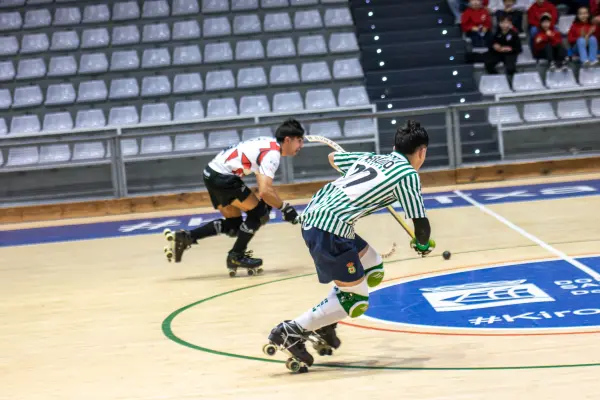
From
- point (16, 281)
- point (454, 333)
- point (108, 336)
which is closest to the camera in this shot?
point (454, 333)

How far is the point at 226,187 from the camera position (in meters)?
10.4

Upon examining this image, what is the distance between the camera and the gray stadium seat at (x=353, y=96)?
19094 millimetres

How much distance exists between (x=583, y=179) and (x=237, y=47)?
298 inches

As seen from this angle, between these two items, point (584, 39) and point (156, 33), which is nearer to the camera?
point (584, 39)

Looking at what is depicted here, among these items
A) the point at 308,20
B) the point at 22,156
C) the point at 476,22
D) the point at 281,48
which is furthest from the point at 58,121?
the point at 476,22

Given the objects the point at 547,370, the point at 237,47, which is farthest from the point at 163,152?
Answer: the point at 547,370

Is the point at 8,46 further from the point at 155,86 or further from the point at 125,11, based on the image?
the point at 155,86

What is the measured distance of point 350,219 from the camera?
6.26 m

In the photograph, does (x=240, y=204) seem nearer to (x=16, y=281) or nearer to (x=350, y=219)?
(x=16, y=281)

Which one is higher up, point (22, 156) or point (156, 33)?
point (156, 33)

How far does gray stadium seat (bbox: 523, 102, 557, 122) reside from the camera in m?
16.8

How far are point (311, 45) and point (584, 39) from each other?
5480 millimetres

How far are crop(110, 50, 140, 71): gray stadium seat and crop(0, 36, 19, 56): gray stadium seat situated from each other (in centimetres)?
216

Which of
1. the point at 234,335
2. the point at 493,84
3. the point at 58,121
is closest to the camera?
the point at 234,335
